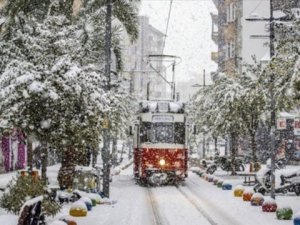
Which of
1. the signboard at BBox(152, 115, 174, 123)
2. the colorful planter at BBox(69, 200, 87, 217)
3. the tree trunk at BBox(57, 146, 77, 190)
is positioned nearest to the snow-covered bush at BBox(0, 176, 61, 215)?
the colorful planter at BBox(69, 200, 87, 217)

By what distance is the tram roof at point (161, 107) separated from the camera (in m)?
28.3

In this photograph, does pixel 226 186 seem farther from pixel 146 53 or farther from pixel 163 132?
pixel 146 53

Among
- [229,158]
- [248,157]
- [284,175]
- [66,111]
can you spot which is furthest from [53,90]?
[248,157]

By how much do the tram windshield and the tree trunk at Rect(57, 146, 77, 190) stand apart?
514 cm

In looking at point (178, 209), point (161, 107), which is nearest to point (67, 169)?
point (178, 209)

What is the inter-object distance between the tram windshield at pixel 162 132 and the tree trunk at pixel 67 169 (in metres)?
5.14

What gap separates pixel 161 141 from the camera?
28031mm

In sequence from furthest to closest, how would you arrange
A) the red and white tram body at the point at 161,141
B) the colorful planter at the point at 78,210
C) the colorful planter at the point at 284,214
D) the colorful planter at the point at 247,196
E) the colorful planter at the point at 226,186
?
the red and white tram body at the point at 161,141 < the colorful planter at the point at 226,186 < the colorful planter at the point at 247,196 < the colorful planter at the point at 78,210 < the colorful planter at the point at 284,214

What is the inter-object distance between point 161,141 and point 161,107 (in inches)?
60.0

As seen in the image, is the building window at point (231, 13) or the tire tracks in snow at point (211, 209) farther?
the building window at point (231, 13)

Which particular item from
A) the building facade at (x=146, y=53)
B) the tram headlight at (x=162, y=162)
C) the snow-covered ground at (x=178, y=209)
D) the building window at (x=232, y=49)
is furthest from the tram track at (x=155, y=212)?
the building facade at (x=146, y=53)

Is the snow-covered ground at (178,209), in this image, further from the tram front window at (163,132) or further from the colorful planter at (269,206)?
the tram front window at (163,132)

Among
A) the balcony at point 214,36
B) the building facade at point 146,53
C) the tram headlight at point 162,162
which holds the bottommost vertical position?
the tram headlight at point 162,162

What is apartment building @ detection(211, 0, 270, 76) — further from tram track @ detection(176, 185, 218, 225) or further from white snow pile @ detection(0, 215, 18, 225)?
white snow pile @ detection(0, 215, 18, 225)
